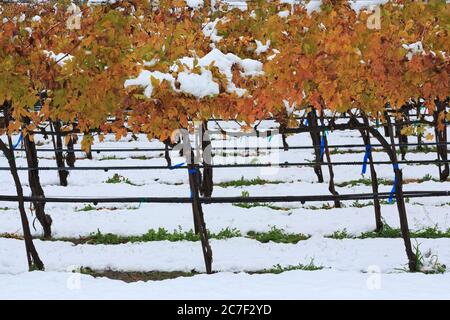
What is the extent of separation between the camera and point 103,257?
8.80 meters

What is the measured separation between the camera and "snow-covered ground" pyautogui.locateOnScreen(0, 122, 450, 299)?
5801 millimetres

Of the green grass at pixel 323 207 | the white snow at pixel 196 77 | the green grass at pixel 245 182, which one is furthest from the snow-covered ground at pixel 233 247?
the white snow at pixel 196 77

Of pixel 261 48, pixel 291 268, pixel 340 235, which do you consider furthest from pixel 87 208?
pixel 291 268

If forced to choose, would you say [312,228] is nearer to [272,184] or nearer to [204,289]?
[272,184]

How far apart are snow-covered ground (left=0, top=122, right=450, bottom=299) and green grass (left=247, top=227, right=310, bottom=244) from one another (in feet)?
0.73

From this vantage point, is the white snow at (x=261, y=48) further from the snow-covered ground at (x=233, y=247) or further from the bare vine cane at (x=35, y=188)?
the bare vine cane at (x=35, y=188)

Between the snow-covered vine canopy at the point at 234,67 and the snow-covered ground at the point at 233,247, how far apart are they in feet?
5.87

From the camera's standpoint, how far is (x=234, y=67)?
7.33m

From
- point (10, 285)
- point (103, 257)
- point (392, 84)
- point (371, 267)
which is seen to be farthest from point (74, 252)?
point (392, 84)

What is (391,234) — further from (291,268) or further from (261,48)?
(261,48)

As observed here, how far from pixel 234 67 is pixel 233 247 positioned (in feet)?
9.72

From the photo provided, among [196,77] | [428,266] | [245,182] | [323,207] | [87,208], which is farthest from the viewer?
[245,182]

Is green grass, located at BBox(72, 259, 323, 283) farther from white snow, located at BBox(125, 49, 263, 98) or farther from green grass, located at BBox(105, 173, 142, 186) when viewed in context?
green grass, located at BBox(105, 173, 142, 186)

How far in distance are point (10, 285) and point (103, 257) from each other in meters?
2.76
